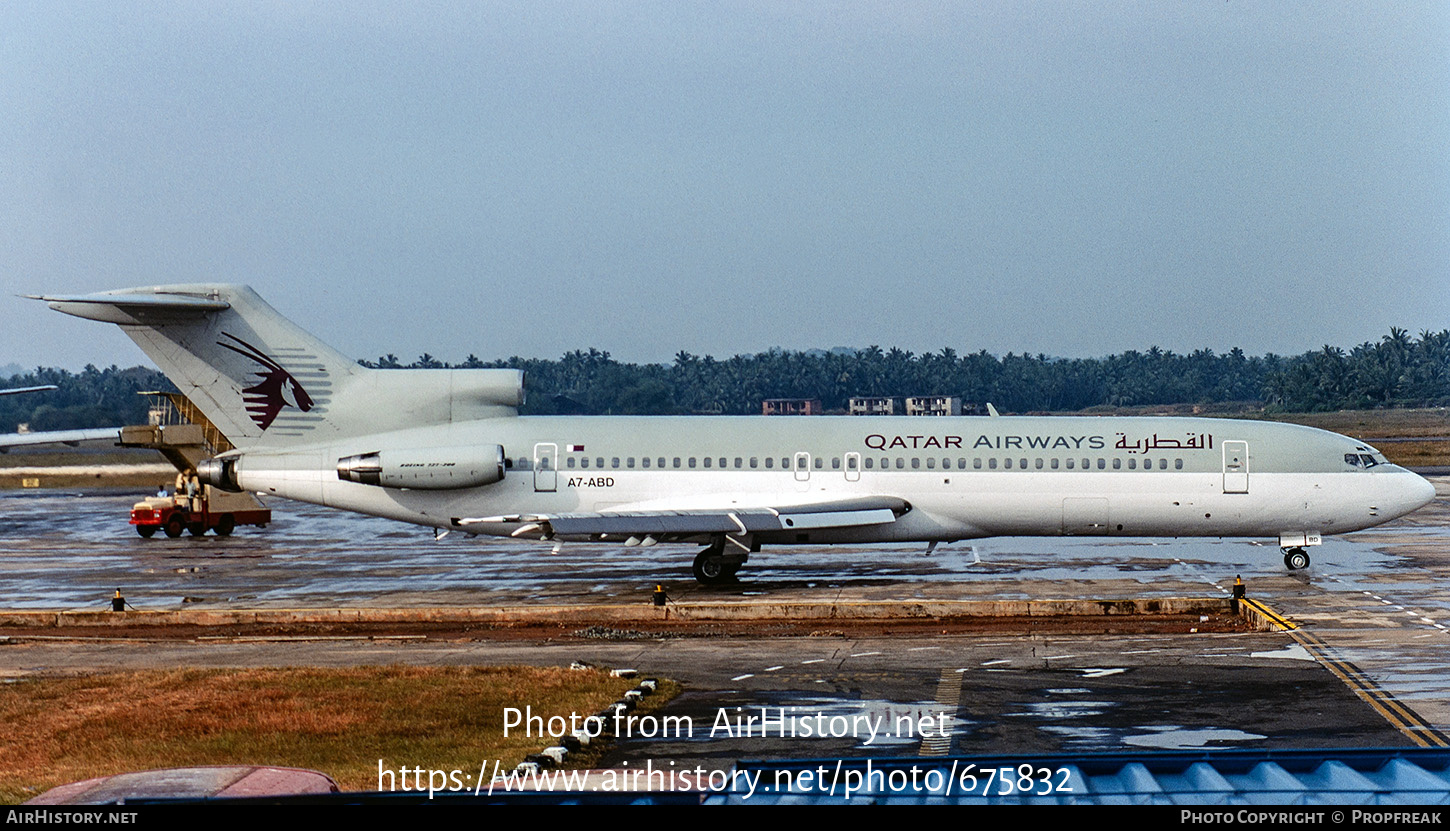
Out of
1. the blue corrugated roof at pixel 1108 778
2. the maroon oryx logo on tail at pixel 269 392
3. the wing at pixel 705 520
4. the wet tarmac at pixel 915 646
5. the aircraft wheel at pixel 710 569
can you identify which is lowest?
the wet tarmac at pixel 915 646

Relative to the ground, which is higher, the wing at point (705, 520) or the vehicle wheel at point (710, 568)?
the wing at point (705, 520)

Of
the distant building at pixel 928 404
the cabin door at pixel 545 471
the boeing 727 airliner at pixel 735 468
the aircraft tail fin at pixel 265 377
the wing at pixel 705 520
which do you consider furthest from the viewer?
the distant building at pixel 928 404

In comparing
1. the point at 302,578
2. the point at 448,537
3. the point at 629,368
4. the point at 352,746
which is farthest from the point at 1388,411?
the point at 352,746

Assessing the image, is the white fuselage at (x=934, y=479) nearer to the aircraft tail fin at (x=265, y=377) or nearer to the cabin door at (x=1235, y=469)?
→ the cabin door at (x=1235, y=469)

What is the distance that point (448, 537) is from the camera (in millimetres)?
43875

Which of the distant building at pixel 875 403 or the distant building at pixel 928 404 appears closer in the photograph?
the distant building at pixel 928 404

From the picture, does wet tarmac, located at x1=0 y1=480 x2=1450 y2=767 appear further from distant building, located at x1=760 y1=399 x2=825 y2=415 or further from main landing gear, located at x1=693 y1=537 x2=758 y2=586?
distant building, located at x1=760 y1=399 x2=825 y2=415

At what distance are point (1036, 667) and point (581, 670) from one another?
6.52m

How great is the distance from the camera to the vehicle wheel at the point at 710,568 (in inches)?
1158

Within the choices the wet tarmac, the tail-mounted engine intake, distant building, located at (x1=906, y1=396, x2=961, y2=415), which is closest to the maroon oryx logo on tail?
the tail-mounted engine intake

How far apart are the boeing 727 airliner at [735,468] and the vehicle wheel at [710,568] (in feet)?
0.11

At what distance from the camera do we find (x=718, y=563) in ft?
96.6

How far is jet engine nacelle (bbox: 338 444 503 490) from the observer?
28953 millimetres

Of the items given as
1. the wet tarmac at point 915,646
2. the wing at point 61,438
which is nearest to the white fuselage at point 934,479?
the wet tarmac at point 915,646
